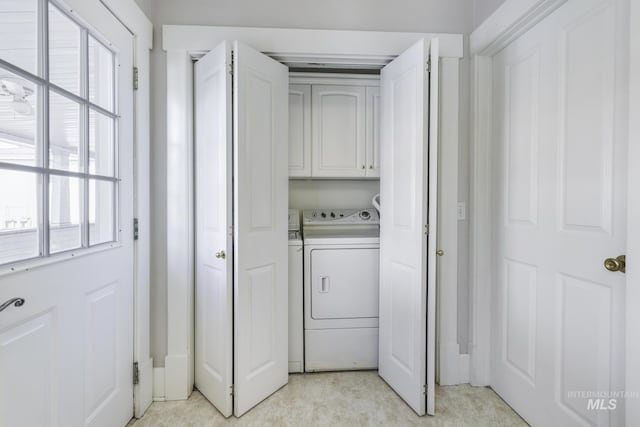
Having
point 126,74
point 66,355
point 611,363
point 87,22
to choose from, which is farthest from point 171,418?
point 611,363

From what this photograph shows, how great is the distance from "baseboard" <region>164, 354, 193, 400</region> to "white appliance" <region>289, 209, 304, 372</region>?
2.10 ft

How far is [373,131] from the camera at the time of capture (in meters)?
2.38

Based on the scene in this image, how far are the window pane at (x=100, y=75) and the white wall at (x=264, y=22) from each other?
323 millimetres

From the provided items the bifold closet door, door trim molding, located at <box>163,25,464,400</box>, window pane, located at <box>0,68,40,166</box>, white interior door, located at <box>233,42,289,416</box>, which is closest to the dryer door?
the bifold closet door

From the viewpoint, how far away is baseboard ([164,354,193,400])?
1.82m

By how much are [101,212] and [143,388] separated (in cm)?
98

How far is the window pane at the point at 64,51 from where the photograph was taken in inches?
45.3

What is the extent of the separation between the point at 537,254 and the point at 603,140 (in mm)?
582

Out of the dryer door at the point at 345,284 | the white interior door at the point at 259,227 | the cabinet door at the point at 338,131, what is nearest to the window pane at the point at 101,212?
the white interior door at the point at 259,227

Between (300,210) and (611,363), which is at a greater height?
(300,210)

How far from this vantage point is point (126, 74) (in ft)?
5.27

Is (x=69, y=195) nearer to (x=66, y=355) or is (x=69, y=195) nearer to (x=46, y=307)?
(x=46, y=307)

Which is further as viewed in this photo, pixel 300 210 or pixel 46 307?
pixel 300 210

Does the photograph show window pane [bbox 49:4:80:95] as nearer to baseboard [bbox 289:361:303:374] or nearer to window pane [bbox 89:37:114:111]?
window pane [bbox 89:37:114:111]
